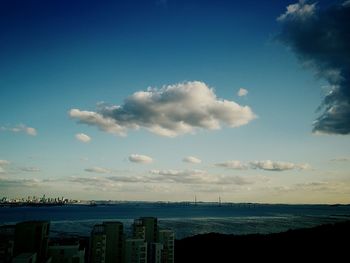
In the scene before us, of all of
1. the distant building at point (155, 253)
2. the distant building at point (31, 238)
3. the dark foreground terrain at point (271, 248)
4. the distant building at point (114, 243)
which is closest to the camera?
the distant building at point (31, 238)

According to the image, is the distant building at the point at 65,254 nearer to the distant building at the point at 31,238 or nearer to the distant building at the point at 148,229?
the distant building at the point at 31,238

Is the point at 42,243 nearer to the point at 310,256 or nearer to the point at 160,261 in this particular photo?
the point at 160,261

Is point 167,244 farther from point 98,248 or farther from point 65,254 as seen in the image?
point 65,254

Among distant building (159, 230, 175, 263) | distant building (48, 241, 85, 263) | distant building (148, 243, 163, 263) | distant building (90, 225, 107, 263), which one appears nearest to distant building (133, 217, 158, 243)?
distant building (159, 230, 175, 263)

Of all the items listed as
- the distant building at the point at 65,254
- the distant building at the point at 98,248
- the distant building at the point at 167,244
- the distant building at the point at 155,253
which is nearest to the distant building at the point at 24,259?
the distant building at the point at 65,254

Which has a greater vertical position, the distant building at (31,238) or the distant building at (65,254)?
the distant building at (31,238)

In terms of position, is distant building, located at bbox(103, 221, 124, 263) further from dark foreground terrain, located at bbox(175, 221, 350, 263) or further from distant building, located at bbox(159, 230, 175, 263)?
dark foreground terrain, located at bbox(175, 221, 350, 263)

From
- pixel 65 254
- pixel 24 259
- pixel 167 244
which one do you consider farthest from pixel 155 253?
pixel 24 259
